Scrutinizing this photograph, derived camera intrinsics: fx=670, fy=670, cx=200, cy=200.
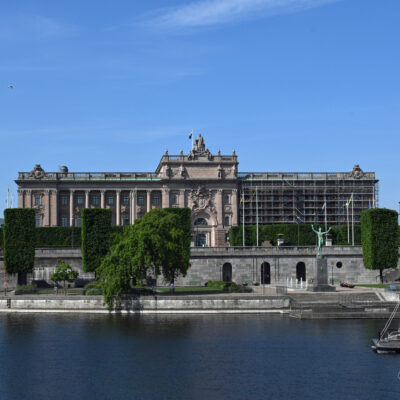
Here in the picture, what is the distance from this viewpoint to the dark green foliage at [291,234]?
11594 centimetres

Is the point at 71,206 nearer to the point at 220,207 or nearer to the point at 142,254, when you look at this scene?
the point at 220,207

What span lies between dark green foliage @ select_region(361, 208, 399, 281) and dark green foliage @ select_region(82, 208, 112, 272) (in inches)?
1343

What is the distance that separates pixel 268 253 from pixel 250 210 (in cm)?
4465

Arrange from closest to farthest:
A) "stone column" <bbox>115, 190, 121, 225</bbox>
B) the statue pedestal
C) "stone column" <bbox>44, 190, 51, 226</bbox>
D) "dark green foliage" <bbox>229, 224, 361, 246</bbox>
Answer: the statue pedestal, "dark green foliage" <bbox>229, 224, 361, 246</bbox>, "stone column" <bbox>44, 190, 51, 226</bbox>, "stone column" <bbox>115, 190, 121, 225</bbox>

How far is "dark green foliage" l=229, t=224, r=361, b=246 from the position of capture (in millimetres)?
115938

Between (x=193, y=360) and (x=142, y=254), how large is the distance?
25443mm

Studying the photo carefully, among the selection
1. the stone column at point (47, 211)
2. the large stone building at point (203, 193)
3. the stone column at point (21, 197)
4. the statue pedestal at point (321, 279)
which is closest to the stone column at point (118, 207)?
the large stone building at point (203, 193)

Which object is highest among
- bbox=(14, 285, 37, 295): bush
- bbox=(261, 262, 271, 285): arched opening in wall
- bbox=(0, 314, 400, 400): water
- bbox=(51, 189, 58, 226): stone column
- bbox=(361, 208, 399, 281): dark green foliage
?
bbox=(51, 189, 58, 226): stone column

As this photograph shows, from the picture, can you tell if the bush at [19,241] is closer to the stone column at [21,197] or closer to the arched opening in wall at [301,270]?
the arched opening in wall at [301,270]

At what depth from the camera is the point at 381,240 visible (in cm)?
8812

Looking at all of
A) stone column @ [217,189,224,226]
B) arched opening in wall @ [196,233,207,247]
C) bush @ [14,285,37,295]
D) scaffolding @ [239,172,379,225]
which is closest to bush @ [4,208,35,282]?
bush @ [14,285,37,295]

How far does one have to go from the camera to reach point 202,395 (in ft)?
124

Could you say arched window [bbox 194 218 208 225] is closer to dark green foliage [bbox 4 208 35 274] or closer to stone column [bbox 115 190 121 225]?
stone column [bbox 115 190 121 225]

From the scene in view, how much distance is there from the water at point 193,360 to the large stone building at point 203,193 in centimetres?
7415
